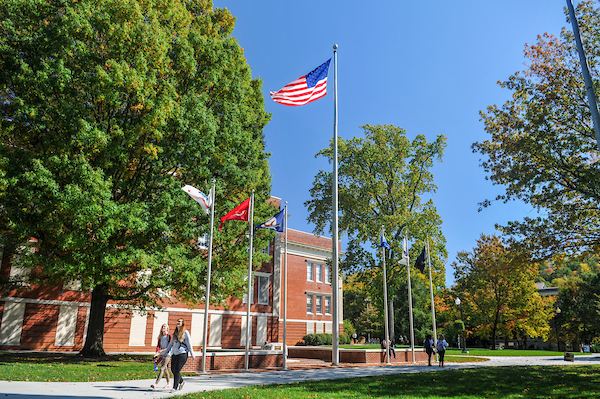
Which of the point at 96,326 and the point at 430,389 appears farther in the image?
the point at 96,326

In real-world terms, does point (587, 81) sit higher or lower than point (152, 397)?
higher

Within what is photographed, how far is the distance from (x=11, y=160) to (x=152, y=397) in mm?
12501

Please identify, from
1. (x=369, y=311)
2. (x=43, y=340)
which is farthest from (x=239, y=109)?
(x=369, y=311)

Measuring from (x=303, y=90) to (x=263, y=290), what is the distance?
25.2 m

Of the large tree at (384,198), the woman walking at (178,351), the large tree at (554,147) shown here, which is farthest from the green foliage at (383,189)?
the woman walking at (178,351)

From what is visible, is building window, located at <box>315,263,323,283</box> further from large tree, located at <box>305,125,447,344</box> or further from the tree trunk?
A: the tree trunk

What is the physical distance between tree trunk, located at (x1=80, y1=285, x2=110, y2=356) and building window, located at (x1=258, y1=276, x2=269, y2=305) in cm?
1913

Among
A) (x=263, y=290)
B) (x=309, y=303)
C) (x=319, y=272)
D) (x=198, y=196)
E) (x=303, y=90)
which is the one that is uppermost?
(x=303, y=90)

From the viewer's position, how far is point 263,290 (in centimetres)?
3950

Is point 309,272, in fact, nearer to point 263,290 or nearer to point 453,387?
point 263,290

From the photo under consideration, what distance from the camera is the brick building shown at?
991 inches

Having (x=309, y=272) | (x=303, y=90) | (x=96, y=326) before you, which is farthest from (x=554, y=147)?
(x=309, y=272)

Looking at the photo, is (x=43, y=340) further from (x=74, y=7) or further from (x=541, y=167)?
(x=541, y=167)

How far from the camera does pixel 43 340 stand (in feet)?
84.1
